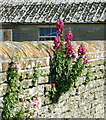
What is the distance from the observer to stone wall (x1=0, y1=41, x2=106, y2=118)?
169 inches

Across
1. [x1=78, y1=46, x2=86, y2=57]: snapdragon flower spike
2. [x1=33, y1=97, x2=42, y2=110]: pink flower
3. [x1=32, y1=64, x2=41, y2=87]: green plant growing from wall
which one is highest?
[x1=78, y1=46, x2=86, y2=57]: snapdragon flower spike

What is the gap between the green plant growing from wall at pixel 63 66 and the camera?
486 centimetres

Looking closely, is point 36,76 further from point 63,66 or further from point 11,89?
point 63,66

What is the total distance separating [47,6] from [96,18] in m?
3.04

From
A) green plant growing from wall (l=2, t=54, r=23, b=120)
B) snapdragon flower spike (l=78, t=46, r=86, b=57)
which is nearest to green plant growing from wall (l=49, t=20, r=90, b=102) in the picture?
snapdragon flower spike (l=78, t=46, r=86, b=57)

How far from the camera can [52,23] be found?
1382cm

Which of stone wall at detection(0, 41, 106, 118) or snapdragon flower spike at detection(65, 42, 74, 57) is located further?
snapdragon flower spike at detection(65, 42, 74, 57)

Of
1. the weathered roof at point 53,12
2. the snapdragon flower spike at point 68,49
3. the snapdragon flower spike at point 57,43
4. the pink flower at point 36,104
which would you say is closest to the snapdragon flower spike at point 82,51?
the snapdragon flower spike at point 68,49

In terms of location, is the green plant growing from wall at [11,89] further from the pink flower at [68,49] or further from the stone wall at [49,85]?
the pink flower at [68,49]

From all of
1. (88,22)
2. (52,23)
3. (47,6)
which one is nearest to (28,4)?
(47,6)

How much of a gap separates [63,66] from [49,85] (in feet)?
1.33

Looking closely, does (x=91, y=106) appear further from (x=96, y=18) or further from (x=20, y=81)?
(x=96, y=18)

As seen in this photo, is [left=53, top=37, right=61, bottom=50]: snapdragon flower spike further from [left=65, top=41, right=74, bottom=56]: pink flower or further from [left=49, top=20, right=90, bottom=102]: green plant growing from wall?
[left=65, top=41, right=74, bottom=56]: pink flower

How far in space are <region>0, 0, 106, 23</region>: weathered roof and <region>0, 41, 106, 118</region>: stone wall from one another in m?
7.15
